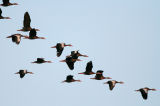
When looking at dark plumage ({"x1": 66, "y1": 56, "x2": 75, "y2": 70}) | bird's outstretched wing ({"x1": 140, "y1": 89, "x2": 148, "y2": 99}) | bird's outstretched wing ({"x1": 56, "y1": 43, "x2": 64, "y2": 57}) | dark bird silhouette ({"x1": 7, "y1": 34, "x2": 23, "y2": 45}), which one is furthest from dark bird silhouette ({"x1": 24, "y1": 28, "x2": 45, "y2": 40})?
bird's outstretched wing ({"x1": 140, "y1": 89, "x2": 148, "y2": 99})

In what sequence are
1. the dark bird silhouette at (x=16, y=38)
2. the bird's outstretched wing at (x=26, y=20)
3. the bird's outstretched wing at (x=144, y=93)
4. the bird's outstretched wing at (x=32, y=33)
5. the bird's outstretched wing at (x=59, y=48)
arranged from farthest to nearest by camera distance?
1. the bird's outstretched wing at (x=32, y=33)
2. the bird's outstretched wing at (x=59, y=48)
3. the bird's outstretched wing at (x=26, y=20)
4. the bird's outstretched wing at (x=144, y=93)
5. the dark bird silhouette at (x=16, y=38)

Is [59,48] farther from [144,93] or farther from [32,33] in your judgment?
[144,93]

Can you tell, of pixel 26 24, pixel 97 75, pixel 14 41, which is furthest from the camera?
pixel 97 75

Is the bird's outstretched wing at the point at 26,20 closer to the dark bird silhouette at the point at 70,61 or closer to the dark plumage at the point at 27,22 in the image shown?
the dark plumage at the point at 27,22

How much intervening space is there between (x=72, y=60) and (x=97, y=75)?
3.86 meters

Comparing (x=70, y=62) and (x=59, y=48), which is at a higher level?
(x=59, y=48)

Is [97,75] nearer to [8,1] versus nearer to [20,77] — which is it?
[20,77]

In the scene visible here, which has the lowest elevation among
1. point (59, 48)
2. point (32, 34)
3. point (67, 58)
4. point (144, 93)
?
point (144, 93)

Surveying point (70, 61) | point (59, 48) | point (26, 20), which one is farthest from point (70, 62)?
point (26, 20)

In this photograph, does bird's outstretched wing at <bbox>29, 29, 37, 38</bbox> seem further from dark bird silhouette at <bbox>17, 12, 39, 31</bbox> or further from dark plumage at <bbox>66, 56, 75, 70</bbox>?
dark plumage at <bbox>66, 56, 75, 70</bbox>

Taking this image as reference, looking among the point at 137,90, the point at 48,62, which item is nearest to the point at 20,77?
the point at 48,62

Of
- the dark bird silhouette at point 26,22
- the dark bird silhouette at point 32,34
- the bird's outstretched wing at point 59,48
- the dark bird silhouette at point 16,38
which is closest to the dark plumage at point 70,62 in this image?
the bird's outstretched wing at point 59,48

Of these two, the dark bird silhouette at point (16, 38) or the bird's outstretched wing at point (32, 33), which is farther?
the bird's outstretched wing at point (32, 33)

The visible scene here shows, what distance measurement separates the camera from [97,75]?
57500 millimetres
